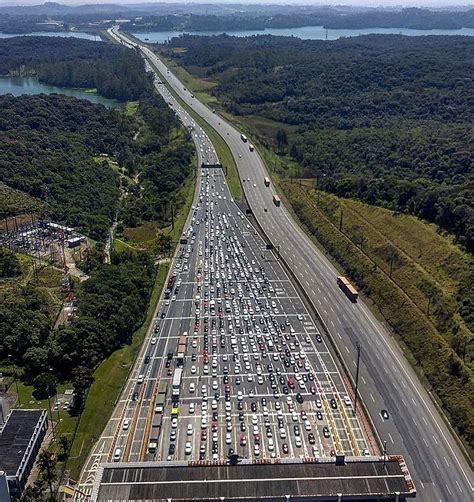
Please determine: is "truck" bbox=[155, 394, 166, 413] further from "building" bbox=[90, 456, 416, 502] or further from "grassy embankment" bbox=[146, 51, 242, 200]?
"grassy embankment" bbox=[146, 51, 242, 200]

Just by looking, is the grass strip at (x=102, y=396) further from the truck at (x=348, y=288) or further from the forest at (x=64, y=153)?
the forest at (x=64, y=153)

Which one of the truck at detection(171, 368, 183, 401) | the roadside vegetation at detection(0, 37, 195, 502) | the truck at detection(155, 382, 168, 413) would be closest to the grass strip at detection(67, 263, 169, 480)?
the roadside vegetation at detection(0, 37, 195, 502)

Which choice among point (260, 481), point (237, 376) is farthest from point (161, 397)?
point (260, 481)

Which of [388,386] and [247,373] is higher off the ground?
[388,386]

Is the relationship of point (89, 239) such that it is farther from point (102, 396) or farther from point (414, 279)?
point (414, 279)

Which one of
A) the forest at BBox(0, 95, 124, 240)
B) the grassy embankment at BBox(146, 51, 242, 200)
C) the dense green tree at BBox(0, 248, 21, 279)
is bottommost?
the grassy embankment at BBox(146, 51, 242, 200)

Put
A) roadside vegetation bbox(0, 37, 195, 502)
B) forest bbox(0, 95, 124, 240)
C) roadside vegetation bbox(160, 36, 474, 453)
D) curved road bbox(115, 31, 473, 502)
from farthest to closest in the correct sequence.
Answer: forest bbox(0, 95, 124, 240) < roadside vegetation bbox(160, 36, 474, 453) < roadside vegetation bbox(0, 37, 195, 502) < curved road bbox(115, 31, 473, 502)
